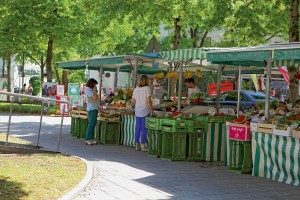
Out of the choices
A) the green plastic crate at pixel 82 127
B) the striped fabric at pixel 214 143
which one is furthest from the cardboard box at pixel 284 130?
the green plastic crate at pixel 82 127

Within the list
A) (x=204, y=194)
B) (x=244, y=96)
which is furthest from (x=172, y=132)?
(x=244, y=96)

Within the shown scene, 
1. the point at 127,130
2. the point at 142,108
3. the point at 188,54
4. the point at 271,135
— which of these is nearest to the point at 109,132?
the point at 127,130

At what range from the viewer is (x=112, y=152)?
39.2ft

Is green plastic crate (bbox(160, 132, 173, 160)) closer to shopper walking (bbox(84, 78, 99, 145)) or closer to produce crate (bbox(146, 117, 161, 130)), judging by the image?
produce crate (bbox(146, 117, 161, 130))

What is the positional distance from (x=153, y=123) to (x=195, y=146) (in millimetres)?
1141

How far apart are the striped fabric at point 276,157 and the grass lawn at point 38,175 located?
333cm

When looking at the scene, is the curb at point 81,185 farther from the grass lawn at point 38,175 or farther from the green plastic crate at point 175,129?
the green plastic crate at point 175,129

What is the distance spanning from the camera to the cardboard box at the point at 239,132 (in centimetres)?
919

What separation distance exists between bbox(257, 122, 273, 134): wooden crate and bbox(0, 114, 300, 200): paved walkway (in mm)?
916

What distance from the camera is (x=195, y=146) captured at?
1088 centimetres

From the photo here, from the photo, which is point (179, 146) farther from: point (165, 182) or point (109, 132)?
point (109, 132)

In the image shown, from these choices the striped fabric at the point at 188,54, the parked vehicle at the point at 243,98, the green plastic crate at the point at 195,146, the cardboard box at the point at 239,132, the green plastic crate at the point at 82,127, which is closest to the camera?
the cardboard box at the point at 239,132

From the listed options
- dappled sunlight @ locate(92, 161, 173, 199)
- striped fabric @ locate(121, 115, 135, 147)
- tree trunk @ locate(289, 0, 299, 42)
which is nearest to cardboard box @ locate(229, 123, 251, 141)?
dappled sunlight @ locate(92, 161, 173, 199)

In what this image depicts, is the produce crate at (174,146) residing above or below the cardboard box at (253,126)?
below
